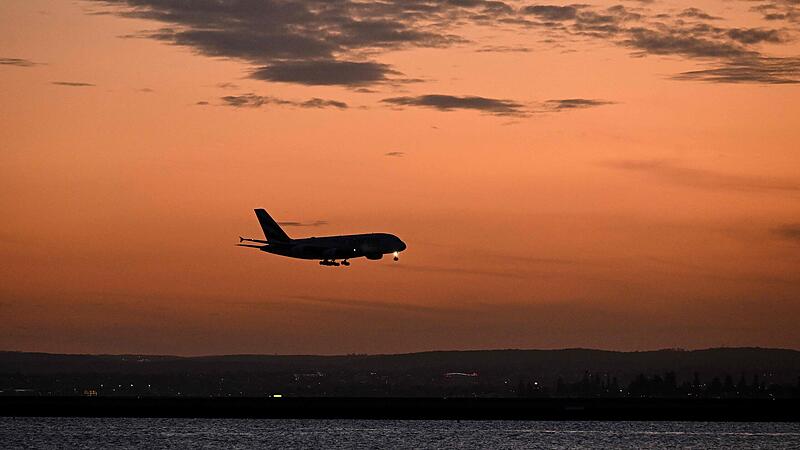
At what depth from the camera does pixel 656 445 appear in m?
198

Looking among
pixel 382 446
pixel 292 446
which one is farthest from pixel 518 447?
pixel 292 446

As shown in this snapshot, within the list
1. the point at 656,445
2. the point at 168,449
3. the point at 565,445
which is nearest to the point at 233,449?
the point at 168,449

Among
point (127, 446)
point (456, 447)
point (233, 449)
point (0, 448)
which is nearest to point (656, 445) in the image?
point (456, 447)

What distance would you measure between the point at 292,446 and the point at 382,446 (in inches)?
529

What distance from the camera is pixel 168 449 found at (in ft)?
617

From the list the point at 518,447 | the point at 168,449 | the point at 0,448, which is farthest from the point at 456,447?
the point at 0,448

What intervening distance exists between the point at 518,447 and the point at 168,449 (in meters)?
51.7

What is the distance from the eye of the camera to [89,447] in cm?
19262

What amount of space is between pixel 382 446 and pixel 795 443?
206 feet

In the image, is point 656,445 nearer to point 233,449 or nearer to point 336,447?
point 336,447

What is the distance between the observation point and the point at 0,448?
196 metres

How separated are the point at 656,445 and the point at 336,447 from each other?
48.2 meters

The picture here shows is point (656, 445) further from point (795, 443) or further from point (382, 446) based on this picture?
point (382, 446)

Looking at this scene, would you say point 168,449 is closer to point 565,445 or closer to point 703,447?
point 565,445
